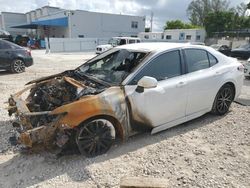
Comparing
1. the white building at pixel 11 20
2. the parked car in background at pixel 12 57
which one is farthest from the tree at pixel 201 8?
the parked car in background at pixel 12 57

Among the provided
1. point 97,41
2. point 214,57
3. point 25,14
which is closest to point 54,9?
point 25,14

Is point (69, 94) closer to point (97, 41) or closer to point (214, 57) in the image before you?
point (214, 57)

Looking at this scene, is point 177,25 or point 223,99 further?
point 177,25

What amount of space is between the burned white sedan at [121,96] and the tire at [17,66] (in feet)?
22.8

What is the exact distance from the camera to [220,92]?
5.09m

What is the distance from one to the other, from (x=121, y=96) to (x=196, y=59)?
1.81m

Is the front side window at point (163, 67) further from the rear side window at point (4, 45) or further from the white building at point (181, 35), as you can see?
the white building at point (181, 35)

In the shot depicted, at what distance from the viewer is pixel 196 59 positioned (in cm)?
470

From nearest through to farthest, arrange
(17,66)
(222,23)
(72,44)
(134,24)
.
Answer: (17,66), (72,44), (222,23), (134,24)

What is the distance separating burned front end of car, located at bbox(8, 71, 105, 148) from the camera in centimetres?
330

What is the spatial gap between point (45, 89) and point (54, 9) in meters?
52.3

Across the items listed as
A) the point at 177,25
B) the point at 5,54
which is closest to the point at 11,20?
the point at 177,25

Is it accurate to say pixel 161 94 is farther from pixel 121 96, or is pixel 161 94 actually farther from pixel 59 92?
pixel 59 92

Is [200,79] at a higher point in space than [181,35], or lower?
lower
